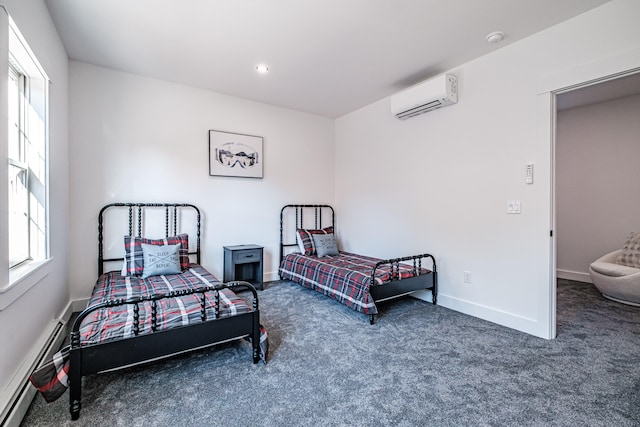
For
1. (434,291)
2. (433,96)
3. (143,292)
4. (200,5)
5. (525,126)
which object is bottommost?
(434,291)

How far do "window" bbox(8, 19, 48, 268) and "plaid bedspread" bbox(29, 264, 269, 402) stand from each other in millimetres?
618

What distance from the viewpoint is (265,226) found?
14.7 feet

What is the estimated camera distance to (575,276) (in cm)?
463

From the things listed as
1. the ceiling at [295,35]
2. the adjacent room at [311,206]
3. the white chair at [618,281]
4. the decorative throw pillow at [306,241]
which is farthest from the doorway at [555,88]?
the decorative throw pillow at [306,241]

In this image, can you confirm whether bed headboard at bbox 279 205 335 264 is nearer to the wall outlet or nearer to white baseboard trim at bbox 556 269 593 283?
the wall outlet

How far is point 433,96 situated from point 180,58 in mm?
2702

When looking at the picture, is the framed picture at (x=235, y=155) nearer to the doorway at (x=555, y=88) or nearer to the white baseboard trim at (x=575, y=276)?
the doorway at (x=555, y=88)

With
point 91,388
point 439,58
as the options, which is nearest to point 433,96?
point 439,58

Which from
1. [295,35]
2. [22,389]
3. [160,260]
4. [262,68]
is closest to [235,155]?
[262,68]

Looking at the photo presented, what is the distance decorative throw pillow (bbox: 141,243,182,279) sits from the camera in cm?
302

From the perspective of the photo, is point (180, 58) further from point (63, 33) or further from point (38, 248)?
point (38, 248)

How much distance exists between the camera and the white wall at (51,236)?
157cm

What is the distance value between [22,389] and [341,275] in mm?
2499

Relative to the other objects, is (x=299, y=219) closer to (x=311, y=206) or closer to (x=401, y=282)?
(x=311, y=206)
